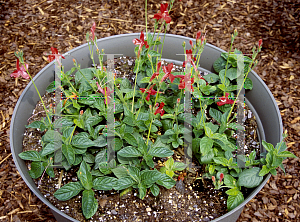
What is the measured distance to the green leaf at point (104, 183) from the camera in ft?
4.49

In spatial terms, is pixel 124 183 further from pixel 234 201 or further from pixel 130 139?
pixel 234 201

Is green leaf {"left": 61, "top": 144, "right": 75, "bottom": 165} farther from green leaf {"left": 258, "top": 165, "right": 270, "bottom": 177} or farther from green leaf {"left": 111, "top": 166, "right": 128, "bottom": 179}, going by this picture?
green leaf {"left": 258, "top": 165, "right": 270, "bottom": 177}

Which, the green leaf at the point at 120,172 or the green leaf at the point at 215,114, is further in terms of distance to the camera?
the green leaf at the point at 215,114

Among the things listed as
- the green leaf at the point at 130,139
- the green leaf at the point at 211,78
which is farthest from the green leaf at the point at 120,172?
the green leaf at the point at 211,78

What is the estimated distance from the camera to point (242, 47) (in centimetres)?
238

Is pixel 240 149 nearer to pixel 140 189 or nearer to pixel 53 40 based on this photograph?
pixel 140 189

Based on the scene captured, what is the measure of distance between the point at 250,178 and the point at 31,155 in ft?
3.68

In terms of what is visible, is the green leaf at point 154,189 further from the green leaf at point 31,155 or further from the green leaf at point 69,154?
the green leaf at point 31,155

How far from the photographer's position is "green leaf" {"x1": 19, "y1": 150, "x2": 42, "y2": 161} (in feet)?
4.70

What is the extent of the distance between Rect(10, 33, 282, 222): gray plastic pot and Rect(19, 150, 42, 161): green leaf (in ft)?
0.11

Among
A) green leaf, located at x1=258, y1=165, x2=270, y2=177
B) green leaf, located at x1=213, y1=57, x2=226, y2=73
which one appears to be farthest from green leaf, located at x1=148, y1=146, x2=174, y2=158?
green leaf, located at x1=213, y1=57, x2=226, y2=73

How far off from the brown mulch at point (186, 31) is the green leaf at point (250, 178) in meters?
0.53

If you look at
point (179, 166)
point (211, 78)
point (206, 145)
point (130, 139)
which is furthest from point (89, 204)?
point (211, 78)

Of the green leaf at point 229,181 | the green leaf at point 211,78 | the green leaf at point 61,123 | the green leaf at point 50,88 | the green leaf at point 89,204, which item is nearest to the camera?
the green leaf at point 89,204
